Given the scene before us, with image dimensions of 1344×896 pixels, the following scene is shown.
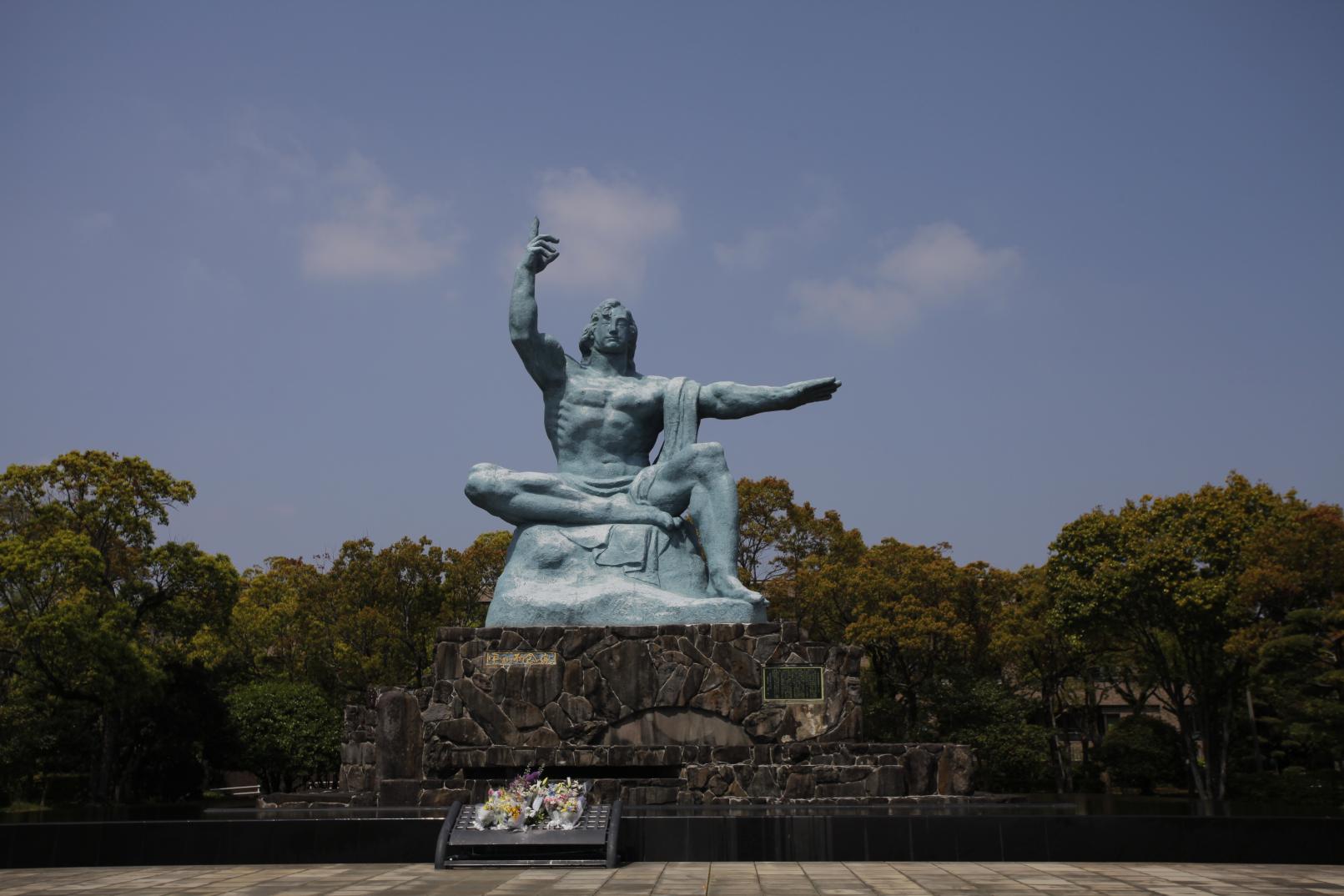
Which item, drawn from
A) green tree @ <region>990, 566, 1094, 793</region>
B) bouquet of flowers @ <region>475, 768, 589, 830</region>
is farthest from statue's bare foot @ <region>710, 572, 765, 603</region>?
green tree @ <region>990, 566, 1094, 793</region>

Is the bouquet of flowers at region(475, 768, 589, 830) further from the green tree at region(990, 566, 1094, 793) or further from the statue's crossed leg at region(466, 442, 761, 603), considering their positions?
the green tree at region(990, 566, 1094, 793)

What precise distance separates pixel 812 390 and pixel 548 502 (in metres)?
3.00

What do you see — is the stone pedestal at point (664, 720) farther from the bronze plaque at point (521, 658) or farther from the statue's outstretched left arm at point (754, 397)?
the statue's outstretched left arm at point (754, 397)

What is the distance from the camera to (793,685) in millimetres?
10930

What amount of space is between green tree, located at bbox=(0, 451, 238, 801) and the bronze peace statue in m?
9.39

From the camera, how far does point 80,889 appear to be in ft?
21.2

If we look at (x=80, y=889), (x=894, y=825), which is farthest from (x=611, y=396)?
(x=80, y=889)

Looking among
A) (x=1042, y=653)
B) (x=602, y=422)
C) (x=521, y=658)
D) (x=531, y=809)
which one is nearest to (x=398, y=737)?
(x=521, y=658)

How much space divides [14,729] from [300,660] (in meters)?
6.01

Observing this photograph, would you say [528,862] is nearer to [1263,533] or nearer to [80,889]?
[80,889]

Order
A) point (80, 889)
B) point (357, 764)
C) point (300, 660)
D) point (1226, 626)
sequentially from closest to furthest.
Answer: point (80, 889)
point (357, 764)
point (1226, 626)
point (300, 660)

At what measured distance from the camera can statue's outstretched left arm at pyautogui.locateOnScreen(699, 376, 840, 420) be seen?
12.5 m

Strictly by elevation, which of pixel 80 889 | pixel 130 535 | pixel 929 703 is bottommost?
pixel 80 889

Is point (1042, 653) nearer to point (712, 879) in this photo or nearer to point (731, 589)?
point (731, 589)
